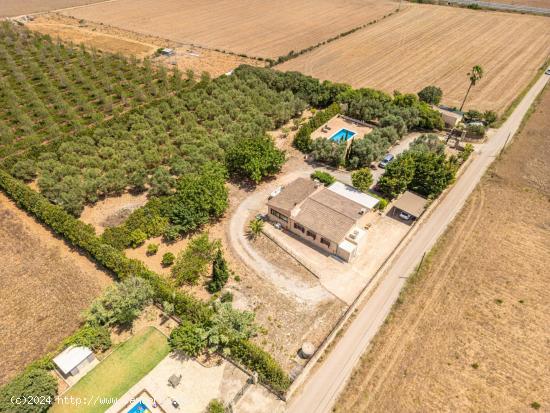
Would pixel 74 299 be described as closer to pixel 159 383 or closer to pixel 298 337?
pixel 159 383

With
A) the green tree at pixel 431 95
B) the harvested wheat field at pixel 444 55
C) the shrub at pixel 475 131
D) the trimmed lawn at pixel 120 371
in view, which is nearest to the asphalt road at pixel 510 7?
the harvested wheat field at pixel 444 55

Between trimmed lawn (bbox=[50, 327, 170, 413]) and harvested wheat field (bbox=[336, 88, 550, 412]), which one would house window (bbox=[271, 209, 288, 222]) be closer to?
harvested wheat field (bbox=[336, 88, 550, 412])

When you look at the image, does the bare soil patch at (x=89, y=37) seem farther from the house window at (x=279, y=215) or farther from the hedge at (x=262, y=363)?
the hedge at (x=262, y=363)

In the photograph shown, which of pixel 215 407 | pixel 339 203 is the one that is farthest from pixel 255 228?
pixel 215 407

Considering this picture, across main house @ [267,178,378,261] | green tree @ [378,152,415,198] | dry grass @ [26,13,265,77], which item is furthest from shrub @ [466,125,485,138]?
dry grass @ [26,13,265,77]

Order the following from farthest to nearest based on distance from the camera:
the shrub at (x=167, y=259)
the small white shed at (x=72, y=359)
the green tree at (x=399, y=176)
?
the green tree at (x=399, y=176) < the shrub at (x=167, y=259) < the small white shed at (x=72, y=359)

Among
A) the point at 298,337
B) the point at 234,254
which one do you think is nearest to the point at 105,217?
the point at 234,254

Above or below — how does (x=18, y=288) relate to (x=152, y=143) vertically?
below
